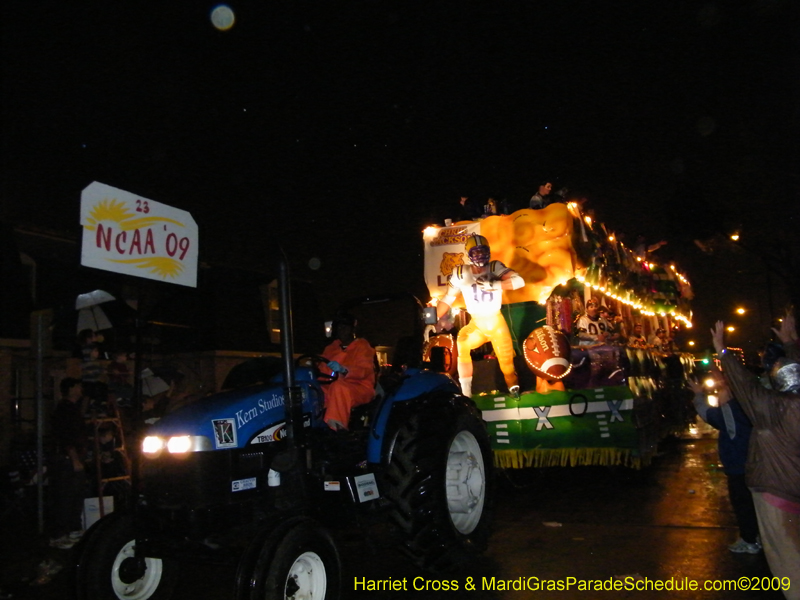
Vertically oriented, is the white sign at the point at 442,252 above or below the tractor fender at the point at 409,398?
above

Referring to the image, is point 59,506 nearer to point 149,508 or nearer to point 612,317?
point 149,508

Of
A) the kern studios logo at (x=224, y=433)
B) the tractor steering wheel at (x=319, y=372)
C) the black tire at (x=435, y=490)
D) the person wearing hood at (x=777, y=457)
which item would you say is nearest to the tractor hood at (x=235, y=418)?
the kern studios logo at (x=224, y=433)

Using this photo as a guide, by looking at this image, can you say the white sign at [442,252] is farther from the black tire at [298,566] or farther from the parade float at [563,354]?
the black tire at [298,566]

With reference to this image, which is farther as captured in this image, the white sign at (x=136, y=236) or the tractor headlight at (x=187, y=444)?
the white sign at (x=136, y=236)

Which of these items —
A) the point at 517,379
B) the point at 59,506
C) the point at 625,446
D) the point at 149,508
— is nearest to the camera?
the point at 149,508

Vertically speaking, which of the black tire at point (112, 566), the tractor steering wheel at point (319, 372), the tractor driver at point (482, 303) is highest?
the tractor driver at point (482, 303)

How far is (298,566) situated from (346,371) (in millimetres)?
1279

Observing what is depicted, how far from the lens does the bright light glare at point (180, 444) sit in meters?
3.67

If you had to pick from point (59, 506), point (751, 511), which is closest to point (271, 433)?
point (751, 511)

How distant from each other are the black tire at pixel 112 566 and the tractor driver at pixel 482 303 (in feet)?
15.8

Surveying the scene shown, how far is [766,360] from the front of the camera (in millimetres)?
5691

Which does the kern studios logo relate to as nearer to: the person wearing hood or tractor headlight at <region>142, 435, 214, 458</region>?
tractor headlight at <region>142, 435, 214, 458</region>

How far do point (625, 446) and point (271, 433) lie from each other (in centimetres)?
501

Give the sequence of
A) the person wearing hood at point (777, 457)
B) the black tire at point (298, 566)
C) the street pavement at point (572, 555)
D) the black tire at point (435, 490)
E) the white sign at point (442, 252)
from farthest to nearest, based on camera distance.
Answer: the white sign at point (442, 252) < the street pavement at point (572, 555) < the black tire at point (435, 490) < the person wearing hood at point (777, 457) < the black tire at point (298, 566)
